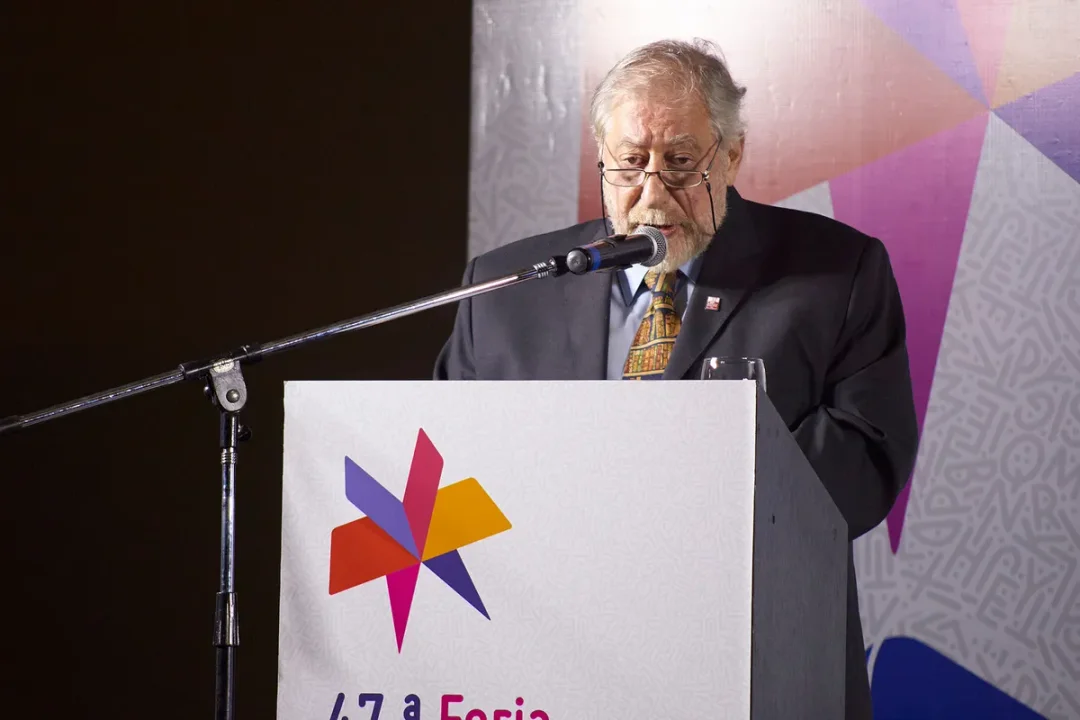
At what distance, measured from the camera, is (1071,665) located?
2.60 m

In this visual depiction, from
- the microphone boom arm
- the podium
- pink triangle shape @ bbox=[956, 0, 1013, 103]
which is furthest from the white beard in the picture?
the podium

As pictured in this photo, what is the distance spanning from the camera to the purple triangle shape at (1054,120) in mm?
2646

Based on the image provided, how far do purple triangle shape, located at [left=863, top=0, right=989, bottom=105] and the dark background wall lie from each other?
0.98 metres

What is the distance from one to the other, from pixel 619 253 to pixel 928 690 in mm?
1611

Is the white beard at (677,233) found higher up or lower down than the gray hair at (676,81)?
lower down

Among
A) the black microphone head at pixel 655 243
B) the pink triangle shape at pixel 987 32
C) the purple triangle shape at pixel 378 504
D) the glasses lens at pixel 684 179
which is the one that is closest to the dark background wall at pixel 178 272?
the glasses lens at pixel 684 179

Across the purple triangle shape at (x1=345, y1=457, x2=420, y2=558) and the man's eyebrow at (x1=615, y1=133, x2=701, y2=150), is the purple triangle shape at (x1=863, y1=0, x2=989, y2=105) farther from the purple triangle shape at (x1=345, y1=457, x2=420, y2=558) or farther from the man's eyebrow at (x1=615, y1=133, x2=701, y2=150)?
the purple triangle shape at (x1=345, y1=457, x2=420, y2=558)

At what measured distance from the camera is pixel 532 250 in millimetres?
2373

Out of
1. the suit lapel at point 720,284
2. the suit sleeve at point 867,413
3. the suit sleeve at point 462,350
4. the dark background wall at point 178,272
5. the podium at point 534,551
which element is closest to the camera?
the podium at point 534,551

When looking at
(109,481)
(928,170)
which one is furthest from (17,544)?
(928,170)

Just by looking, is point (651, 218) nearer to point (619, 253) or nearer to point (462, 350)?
point (462, 350)

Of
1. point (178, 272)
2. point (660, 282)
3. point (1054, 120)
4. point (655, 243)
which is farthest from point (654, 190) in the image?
point (178, 272)

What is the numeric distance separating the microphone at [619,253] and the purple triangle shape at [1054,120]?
149 cm

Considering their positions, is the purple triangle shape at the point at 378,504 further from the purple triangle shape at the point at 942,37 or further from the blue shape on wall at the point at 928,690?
the purple triangle shape at the point at 942,37
